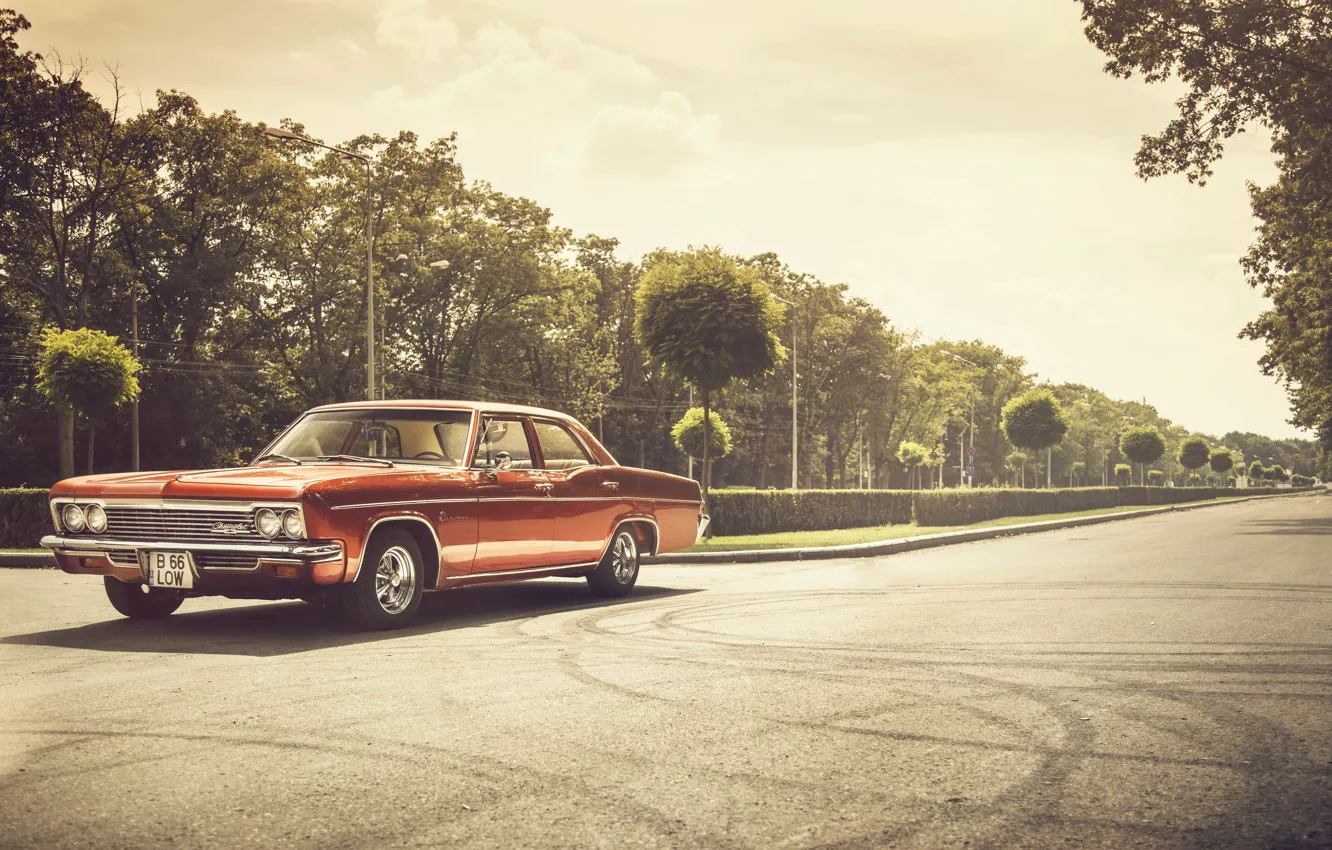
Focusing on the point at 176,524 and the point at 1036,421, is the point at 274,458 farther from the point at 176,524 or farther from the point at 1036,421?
the point at 1036,421

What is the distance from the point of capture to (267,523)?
7742 mm

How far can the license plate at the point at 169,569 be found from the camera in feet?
25.7

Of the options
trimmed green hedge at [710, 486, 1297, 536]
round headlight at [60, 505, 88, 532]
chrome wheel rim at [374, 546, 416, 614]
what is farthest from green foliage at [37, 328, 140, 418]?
chrome wheel rim at [374, 546, 416, 614]

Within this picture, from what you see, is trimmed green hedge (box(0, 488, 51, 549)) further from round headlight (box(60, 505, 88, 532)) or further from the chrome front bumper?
the chrome front bumper

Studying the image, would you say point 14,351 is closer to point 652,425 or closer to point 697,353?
point 697,353

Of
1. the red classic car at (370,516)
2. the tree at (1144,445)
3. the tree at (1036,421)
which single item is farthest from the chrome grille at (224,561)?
the tree at (1144,445)

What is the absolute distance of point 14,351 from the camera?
139 ft

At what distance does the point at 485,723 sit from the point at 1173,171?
22.1 m

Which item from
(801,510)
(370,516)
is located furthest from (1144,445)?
(370,516)

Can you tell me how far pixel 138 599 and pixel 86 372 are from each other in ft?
54.6

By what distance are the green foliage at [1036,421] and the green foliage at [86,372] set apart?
36862 mm

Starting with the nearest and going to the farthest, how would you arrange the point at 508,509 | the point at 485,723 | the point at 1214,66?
the point at 485,723, the point at 508,509, the point at 1214,66

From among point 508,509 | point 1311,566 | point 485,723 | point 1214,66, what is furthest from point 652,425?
point 485,723

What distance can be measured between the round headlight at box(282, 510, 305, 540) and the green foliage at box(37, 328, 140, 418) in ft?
59.8
